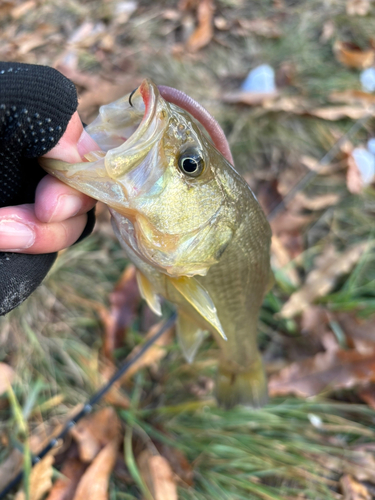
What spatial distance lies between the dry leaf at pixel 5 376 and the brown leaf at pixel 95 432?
1.18 feet

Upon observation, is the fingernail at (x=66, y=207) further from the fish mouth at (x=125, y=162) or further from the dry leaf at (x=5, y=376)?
the dry leaf at (x=5, y=376)

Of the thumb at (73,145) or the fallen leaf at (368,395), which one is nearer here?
the thumb at (73,145)

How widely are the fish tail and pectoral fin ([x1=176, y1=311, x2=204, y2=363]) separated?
0.32 meters

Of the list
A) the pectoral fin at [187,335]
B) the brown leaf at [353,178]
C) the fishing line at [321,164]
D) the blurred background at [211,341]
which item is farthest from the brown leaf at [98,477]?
the brown leaf at [353,178]

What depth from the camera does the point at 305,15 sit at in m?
3.46

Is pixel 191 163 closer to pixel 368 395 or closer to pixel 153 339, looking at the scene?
pixel 153 339

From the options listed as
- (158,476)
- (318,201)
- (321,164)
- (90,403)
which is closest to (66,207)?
(90,403)

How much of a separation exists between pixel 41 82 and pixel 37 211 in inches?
13.0

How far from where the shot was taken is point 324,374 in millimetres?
1936

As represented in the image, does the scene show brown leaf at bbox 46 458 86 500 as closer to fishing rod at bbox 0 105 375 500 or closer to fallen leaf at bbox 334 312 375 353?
fishing rod at bbox 0 105 375 500

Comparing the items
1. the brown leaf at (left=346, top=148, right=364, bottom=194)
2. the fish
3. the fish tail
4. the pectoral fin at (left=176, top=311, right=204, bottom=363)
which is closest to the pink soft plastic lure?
the fish

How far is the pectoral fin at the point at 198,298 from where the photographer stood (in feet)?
3.64

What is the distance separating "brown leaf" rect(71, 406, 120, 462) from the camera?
66.1 inches

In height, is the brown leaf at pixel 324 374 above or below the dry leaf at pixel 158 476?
below
